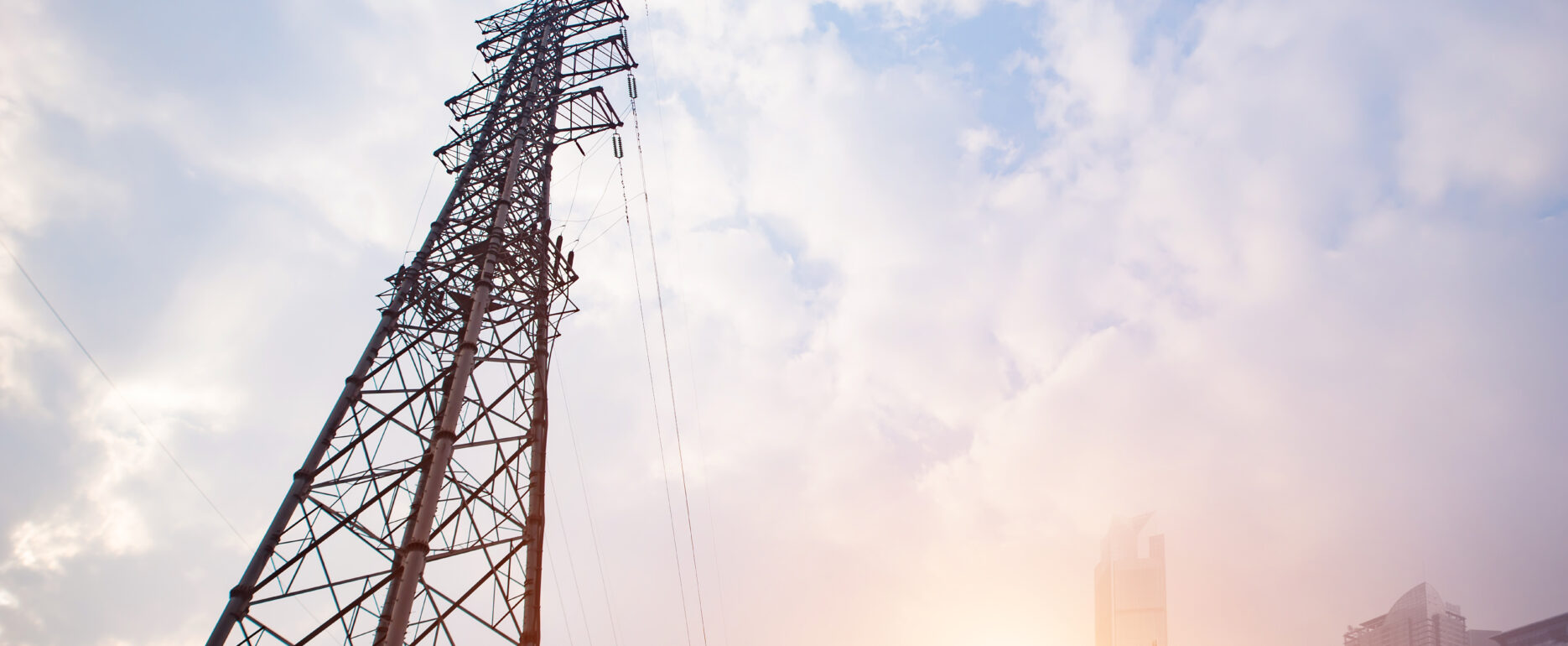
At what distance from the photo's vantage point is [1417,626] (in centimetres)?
16825

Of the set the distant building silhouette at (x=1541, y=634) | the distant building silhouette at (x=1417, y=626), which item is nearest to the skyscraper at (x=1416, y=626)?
the distant building silhouette at (x=1417, y=626)

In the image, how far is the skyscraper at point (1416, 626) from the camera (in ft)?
542

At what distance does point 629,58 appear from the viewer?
21.3m

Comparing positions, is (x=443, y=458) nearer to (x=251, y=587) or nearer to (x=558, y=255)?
(x=251, y=587)

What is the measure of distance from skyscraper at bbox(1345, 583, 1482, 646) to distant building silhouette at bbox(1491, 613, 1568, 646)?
49983mm

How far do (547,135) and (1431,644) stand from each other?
213 m

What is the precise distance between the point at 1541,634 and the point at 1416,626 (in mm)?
61354

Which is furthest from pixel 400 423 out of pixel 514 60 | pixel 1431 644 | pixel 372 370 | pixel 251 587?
pixel 1431 644

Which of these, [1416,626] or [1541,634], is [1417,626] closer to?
[1416,626]

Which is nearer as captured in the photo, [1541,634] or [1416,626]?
[1541,634]

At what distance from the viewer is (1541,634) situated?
378 ft

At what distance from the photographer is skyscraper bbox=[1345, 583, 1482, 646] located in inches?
6506

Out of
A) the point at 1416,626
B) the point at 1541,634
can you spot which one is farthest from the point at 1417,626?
the point at 1541,634

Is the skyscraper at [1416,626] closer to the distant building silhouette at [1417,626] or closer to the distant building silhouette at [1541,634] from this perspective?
the distant building silhouette at [1417,626]
